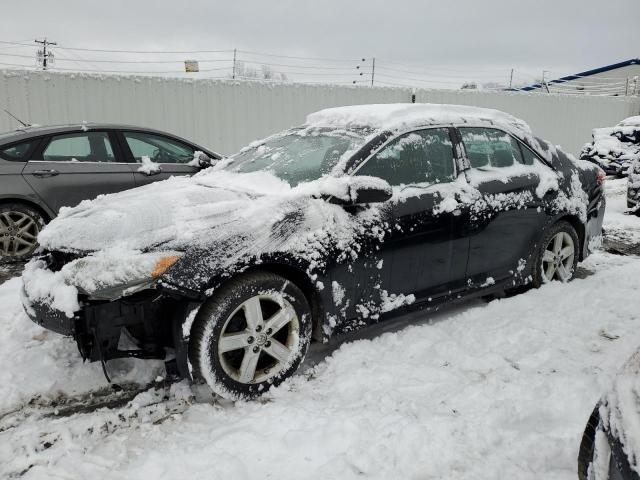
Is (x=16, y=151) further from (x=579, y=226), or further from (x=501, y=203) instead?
(x=579, y=226)

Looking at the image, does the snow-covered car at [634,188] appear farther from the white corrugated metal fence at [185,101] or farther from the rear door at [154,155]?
the white corrugated metal fence at [185,101]

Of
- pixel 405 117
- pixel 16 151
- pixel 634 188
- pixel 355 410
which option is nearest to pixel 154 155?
pixel 16 151

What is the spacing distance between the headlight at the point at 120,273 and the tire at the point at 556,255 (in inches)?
125

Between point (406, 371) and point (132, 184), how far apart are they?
163 inches

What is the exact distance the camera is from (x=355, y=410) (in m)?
2.81

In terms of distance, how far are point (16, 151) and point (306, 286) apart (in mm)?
4156

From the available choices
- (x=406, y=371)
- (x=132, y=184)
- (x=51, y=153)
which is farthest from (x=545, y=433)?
(x=51, y=153)

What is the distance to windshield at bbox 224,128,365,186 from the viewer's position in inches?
136

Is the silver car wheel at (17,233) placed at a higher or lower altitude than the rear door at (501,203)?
lower

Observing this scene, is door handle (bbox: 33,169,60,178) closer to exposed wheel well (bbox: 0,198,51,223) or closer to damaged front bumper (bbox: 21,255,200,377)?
exposed wheel well (bbox: 0,198,51,223)

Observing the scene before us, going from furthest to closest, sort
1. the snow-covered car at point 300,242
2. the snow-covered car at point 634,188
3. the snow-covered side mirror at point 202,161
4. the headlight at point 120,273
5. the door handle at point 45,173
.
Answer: the snow-covered car at point 634,188 → the door handle at point 45,173 → the snow-covered side mirror at point 202,161 → the snow-covered car at point 300,242 → the headlight at point 120,273

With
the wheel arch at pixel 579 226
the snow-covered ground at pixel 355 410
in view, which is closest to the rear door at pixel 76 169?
the snow-covered ground at pixel 355 410

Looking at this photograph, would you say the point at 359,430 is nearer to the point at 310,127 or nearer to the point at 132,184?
the point at 310,127

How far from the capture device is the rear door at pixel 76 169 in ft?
18.5
